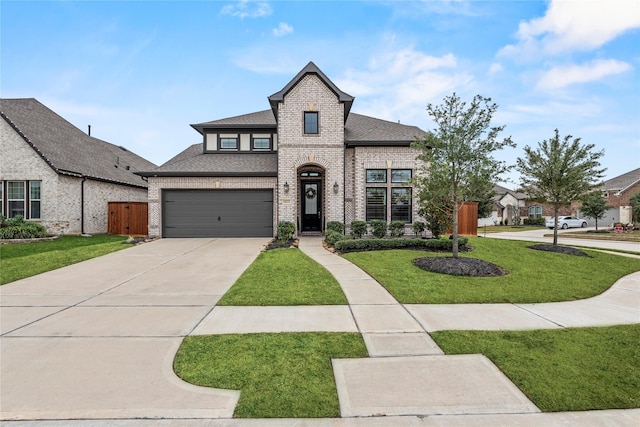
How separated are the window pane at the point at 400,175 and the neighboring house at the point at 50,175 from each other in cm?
1362

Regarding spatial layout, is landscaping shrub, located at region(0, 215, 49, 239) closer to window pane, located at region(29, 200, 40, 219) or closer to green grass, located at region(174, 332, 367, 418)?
window pane, located at region(29, 200, 40, 219)

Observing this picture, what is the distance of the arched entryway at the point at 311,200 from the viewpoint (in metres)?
16.3

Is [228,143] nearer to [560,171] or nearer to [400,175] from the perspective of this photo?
[400,175]

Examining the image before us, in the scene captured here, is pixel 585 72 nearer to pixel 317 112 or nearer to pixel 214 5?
pixel 317 112

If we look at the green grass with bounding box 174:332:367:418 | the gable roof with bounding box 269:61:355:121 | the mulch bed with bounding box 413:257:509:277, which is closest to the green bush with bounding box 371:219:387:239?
the mulch bed with bounding box 413:257:509:277

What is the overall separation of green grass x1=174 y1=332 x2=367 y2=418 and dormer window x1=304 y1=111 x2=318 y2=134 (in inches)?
491

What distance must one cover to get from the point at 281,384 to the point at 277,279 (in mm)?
4359

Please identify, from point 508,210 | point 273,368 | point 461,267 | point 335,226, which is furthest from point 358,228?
point 508,210

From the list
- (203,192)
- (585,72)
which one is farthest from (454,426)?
(585,72)

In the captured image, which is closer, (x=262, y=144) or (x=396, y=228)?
(x=396, y=228)

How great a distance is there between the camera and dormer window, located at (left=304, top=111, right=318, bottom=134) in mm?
15219

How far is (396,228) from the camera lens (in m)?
14.7

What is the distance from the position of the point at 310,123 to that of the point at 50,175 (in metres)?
14.2

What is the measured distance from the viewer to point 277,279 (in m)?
7.41
